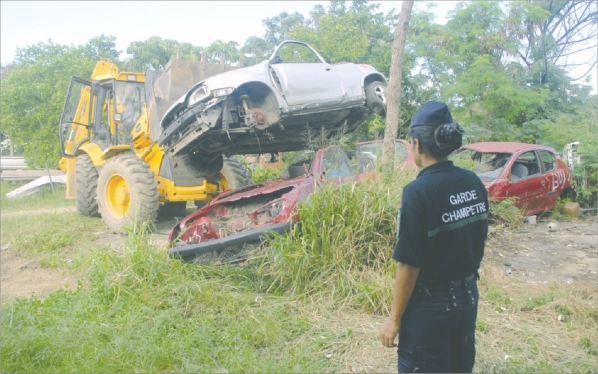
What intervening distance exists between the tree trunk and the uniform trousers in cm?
376

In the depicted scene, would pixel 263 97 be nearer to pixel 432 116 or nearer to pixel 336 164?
pixel 336 164

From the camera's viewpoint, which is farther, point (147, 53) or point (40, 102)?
point (147, 53)

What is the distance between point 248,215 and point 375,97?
2775 mm

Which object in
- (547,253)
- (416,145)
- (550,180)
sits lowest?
(547,253)

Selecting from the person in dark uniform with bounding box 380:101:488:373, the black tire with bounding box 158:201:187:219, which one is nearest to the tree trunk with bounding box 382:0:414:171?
the person in dark uniform with bounding box 380:101:488:373

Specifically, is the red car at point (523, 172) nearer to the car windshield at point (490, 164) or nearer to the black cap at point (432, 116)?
the car windshield at point (490, 164)

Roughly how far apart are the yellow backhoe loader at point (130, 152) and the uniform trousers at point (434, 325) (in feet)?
19.0

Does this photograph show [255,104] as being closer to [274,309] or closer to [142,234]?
[142,234]

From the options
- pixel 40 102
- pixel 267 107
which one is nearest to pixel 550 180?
pixel 267 107

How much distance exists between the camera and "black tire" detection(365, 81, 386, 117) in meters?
7.13

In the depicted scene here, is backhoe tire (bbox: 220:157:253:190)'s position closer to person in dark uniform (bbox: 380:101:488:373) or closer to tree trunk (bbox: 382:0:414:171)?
tree trunk (bbox: 382:0:414:171)

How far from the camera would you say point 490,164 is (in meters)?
8.70

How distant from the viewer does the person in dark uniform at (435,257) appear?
6.84ft

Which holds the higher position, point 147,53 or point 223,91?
point 147,53
